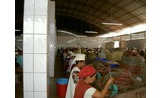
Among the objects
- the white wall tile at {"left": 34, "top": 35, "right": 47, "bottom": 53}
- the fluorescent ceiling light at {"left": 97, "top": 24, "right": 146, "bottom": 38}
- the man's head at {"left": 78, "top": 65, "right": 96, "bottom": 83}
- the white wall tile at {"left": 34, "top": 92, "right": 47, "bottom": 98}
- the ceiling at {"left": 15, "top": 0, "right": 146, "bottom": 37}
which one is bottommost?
the white wall tile at {"left": 34, "top": 92, "right": 47, "bottom": 98}

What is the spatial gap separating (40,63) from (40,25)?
0.59m

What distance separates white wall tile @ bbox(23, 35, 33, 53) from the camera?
2864 millimetres

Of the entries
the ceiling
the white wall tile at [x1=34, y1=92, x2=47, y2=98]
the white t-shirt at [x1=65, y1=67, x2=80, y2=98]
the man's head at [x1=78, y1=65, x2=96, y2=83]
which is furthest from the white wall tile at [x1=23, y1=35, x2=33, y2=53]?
the ceiling

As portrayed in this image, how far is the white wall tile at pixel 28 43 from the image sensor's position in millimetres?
2864

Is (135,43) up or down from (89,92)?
up

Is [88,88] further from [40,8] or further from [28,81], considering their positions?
[40,8]

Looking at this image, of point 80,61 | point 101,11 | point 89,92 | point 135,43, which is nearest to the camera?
point 89,92

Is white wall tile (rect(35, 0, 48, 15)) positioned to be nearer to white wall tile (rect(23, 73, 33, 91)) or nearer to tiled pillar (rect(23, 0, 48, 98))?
tiled pillar (rect(23, 0, 48, 98))

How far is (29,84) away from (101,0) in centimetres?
1411

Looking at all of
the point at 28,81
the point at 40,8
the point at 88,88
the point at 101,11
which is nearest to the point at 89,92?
the point at 88,88

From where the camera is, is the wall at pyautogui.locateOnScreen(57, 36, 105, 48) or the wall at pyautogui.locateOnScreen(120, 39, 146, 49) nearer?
the wall at pyautogui.locateOnScreen(120, 39, 146, 49)

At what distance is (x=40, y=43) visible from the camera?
2889 mm

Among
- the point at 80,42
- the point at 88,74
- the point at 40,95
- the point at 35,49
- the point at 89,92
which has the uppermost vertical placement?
the point at 80,42
